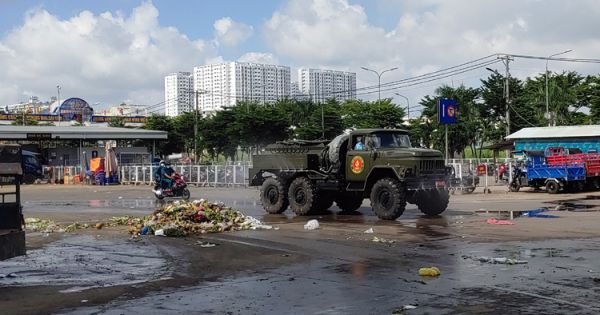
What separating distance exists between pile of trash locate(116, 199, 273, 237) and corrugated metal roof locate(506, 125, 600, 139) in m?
33.1

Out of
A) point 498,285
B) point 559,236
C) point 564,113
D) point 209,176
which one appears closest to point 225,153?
point 209,176

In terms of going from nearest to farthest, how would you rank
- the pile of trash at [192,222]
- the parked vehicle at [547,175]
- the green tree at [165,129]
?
the pile of trash at [192,222], the parked vehicle at [547,175], the green tree at [165,129]

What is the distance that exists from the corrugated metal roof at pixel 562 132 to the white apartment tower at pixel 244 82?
4970 centimetres

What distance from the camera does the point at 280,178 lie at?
2027cm

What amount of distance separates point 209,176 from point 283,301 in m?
35.2

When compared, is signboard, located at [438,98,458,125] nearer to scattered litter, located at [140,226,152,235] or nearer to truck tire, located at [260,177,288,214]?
truck tire, located at [260,177,288,214]

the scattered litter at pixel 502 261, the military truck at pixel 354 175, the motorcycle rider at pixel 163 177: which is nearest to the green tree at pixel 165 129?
the motorcycle rider at pixel 163 177

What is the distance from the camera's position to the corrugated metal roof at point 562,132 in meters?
42.6

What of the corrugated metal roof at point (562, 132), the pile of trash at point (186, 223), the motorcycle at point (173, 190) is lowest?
the pile of trash at point (186, 223)

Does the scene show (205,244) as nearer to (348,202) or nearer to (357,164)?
(357,164)

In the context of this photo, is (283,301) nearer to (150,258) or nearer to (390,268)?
(390,268)

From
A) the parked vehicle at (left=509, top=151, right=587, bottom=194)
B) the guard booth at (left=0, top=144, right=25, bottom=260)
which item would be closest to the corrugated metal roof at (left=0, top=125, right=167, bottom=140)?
the parked vehicle at (left=509, top=151, right=587, bottom=194)

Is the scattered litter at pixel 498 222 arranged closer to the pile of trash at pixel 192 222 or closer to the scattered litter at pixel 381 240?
the scattered litter at pixel 381 240

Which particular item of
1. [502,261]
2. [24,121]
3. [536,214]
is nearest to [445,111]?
[536,214]
